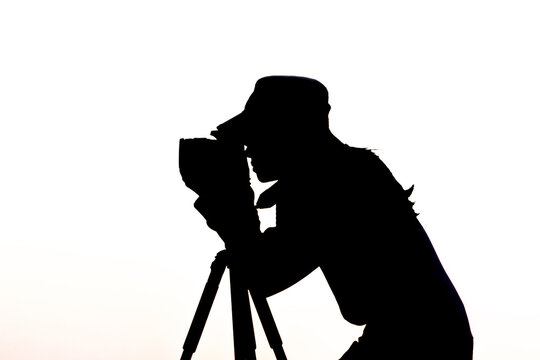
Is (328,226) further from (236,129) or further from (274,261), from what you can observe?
(236,129)

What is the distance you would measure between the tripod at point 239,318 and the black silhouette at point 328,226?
58mm

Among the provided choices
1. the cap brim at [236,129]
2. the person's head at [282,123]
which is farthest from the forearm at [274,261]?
the cap brim at [236,129]

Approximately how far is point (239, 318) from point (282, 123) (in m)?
0.70

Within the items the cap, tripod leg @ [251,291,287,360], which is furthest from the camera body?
tripod leg @ [251,291,287,360]

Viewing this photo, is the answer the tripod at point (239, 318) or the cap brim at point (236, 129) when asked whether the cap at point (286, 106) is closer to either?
the cap brim at point (236, 129)

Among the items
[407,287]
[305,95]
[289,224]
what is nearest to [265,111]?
[305,95]

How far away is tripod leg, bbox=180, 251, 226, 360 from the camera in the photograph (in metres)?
2.24

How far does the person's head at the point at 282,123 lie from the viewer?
2.11 m

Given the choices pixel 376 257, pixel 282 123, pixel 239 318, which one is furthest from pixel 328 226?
pixel 239 318

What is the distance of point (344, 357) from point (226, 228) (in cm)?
57

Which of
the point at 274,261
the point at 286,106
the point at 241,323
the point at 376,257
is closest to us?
the point at 376,257

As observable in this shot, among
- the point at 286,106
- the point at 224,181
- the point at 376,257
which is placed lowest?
the point at 376,257

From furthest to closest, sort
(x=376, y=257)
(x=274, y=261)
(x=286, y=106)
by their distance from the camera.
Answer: (x=286, y=106) < (x=274, y=261) < (x=376, y=257)

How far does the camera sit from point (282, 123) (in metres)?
2.14
